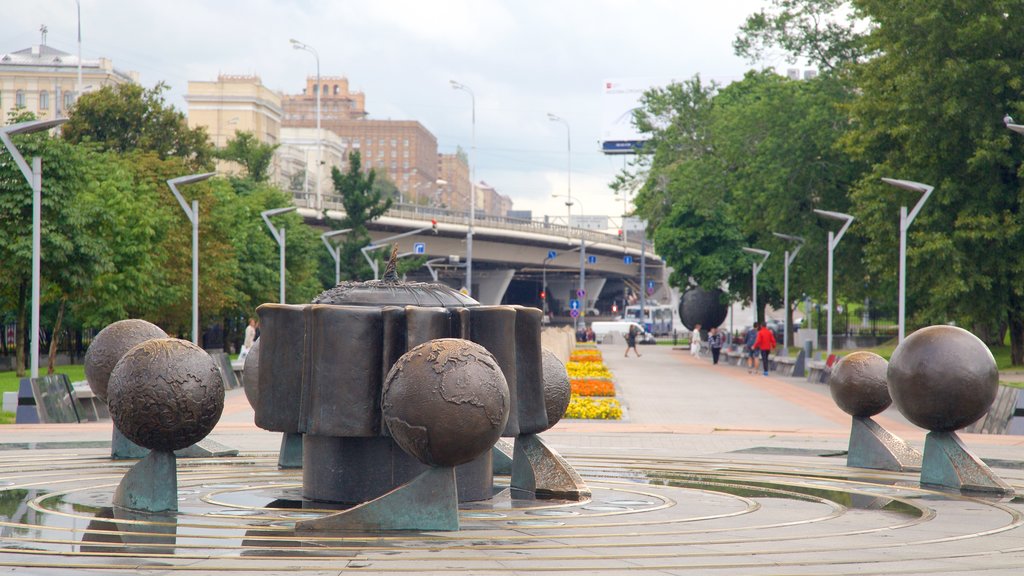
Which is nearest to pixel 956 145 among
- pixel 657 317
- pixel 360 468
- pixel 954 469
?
pixel 954 469

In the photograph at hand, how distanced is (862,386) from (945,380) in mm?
2403

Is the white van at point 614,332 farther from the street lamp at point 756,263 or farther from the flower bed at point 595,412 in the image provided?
the flower bed at point 595,412

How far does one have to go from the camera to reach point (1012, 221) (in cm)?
3603

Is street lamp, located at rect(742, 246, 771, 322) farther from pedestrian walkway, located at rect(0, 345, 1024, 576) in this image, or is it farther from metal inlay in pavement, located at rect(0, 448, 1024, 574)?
metal inlay in pavement, located at rect(0, 448, 1024, 574)

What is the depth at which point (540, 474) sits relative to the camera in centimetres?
1308

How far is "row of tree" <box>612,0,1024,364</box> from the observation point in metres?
36.3

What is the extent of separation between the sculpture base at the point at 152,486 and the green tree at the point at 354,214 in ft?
198

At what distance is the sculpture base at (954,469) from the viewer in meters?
13.8

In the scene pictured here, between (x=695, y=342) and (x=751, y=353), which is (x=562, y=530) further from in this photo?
(x=695, y=342)

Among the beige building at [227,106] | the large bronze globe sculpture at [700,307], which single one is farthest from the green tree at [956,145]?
the beige building at [227,106]

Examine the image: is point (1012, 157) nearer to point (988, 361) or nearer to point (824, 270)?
point (824, 270)

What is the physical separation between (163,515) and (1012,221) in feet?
96.7

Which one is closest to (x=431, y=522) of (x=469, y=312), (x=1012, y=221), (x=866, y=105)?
(x=469, y=312)

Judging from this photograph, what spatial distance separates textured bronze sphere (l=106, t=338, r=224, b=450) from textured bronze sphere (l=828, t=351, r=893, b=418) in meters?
7.65
